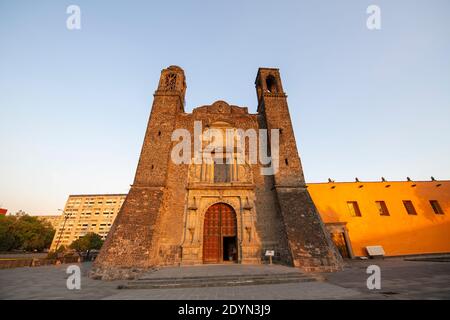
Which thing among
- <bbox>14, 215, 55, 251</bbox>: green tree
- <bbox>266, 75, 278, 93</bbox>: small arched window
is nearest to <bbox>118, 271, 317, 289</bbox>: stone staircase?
<bbox>266, 75, 278, 93</bbox>: small arched window

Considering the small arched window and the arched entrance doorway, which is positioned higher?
the small arched window

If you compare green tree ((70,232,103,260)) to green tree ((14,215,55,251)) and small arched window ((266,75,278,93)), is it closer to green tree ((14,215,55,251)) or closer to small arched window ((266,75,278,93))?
green tree ((14,215,55,251))

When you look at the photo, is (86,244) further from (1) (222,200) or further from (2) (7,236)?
(1) (222,200)

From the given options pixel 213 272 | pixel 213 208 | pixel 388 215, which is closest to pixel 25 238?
pixel 213 208

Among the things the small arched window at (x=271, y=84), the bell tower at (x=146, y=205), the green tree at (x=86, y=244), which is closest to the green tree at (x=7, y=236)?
the green tree at (x=86, y=244)

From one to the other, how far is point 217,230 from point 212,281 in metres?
5.02

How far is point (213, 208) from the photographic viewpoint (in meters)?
12.3

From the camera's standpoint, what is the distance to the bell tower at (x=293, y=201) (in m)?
9.19

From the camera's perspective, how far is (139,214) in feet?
33.4

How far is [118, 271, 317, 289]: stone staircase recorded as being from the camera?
6594mm

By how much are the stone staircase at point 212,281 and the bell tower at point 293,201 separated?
221 centimetres
